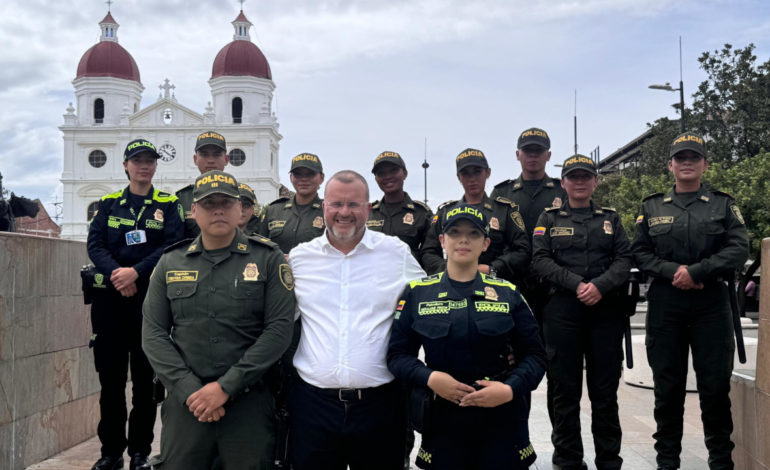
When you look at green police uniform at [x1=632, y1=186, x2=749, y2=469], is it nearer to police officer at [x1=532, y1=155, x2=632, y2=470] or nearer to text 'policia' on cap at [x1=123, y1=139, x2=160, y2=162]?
police officer at [x1=532, y1=155, x2=632, y2=470]

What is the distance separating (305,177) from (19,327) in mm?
2443

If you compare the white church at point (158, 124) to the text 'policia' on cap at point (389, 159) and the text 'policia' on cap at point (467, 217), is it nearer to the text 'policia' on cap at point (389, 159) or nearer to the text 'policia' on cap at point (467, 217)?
the text 'policia' on cap at point (389, 159)

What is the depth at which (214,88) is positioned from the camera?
79.7 meters

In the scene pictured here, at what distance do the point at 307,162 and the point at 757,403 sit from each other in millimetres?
3806

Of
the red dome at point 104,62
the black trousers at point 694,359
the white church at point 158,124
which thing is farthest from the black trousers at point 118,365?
the red dome at point 104,62

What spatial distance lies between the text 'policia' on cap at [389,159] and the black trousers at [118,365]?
204 cm

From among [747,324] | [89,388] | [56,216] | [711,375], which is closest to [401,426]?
[711,375]

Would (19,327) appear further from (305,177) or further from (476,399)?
(476,399)

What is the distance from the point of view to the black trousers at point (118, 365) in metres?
4.99

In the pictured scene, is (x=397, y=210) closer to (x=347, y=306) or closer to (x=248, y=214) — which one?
(x=248, y=214)

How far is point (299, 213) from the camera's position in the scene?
5840mm

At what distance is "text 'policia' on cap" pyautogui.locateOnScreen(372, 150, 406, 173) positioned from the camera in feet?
18.4

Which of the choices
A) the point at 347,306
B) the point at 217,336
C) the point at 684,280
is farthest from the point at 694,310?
the point at 217,336

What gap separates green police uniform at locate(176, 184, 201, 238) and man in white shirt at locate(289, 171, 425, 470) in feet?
5.95
